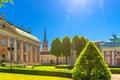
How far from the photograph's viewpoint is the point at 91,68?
747 inches

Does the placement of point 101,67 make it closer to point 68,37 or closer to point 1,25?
point 1,25

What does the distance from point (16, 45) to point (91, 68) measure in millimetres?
56996

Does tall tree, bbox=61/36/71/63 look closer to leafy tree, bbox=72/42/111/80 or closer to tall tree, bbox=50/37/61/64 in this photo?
tall tree, bbox=50/37/61/64

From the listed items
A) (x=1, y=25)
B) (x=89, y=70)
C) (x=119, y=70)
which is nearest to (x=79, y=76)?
(x=89, y=70)

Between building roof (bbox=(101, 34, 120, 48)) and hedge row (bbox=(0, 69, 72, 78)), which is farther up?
building roof (bbox=(101, 34, 120, 48))

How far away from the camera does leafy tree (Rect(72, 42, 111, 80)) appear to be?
1853cm

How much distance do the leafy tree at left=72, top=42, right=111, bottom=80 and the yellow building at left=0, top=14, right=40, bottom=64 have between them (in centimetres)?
4574

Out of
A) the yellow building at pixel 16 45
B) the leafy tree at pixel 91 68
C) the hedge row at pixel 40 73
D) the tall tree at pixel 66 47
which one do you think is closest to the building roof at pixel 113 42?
the tall tree at pixel 66 47

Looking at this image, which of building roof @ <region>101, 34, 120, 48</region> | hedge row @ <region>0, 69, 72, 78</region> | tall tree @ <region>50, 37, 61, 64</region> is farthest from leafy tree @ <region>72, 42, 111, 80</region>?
tall tree @ <region>50, 37, 61, 64</region>

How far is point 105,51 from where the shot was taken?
244 feet

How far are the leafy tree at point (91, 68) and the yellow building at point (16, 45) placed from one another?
45737 millimetres

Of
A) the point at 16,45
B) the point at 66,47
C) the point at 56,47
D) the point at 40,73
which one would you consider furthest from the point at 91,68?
the point at 56,47

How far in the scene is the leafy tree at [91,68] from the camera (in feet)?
60.8

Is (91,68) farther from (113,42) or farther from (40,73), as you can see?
(113,42)
